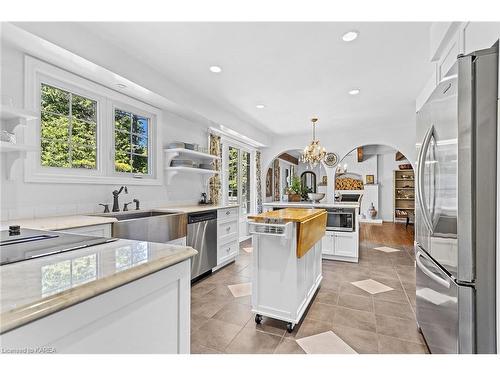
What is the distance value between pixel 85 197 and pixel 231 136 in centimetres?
307

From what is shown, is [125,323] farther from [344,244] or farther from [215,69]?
[344,244]

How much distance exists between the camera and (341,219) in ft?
14.2

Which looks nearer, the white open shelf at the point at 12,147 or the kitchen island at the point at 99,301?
the kitchen island at the point at 99,301

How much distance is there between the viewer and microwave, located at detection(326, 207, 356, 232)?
4262 mm

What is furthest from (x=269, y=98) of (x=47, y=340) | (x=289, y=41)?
(x=47, y=340)

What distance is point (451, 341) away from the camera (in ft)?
4.73

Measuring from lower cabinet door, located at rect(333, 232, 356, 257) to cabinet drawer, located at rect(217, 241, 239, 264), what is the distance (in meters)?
1.64

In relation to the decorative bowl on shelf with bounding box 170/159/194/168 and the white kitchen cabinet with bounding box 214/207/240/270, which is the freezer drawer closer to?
the white kitchen cabinet with bounding box 214/207/240/270

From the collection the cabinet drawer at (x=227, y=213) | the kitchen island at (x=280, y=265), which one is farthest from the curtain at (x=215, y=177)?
the kitchen island at (x=280, y=265)

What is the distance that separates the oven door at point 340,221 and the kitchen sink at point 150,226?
249 centimetres

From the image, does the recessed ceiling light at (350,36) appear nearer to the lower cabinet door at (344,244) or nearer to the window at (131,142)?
the window at (131,142)

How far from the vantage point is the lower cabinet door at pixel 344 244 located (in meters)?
4.20

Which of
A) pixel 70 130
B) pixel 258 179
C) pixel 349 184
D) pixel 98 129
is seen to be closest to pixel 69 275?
pixel 70 130

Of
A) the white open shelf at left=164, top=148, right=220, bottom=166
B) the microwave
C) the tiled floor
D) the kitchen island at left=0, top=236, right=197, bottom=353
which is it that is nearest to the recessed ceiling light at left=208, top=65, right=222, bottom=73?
the white open shelf at left=164, top=148, right=220, bottom=166
